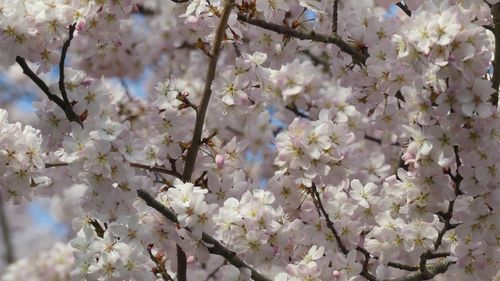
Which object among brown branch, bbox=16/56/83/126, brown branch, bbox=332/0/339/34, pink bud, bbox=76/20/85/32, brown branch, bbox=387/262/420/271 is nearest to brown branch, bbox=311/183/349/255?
brown branch, bbox=387/262/420/271

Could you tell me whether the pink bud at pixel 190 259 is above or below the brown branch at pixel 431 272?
below

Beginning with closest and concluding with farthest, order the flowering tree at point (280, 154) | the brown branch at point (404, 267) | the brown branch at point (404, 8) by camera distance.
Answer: the flowering tree at point (280, 154) < the brown branch at point (404, 267) < the brown branch at point (404, 8)

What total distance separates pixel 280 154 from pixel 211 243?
39 cm

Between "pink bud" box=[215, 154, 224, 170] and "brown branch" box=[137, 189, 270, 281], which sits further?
"pink bud" box=[215, 154, 224, 170]

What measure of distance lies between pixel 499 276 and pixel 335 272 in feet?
2.79

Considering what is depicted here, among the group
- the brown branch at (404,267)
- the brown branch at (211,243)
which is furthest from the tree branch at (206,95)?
the brown branch at (404,267)

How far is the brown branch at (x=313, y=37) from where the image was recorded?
2.76 m

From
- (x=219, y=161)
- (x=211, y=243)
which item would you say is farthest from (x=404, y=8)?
(x=211, y=243)

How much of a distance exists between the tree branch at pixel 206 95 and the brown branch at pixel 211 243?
0.69 ft

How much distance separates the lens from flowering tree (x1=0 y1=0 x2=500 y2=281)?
8.14 feet

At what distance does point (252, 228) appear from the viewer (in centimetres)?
271

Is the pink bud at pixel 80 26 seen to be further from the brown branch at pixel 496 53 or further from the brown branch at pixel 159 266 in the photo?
the brown branch at pixel 496 53

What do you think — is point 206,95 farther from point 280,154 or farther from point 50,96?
point 50,96

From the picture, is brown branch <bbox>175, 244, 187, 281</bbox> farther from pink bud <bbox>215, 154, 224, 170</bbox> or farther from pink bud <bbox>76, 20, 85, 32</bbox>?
pink bud <bbox>76, 20, 85, 32</bbox>
